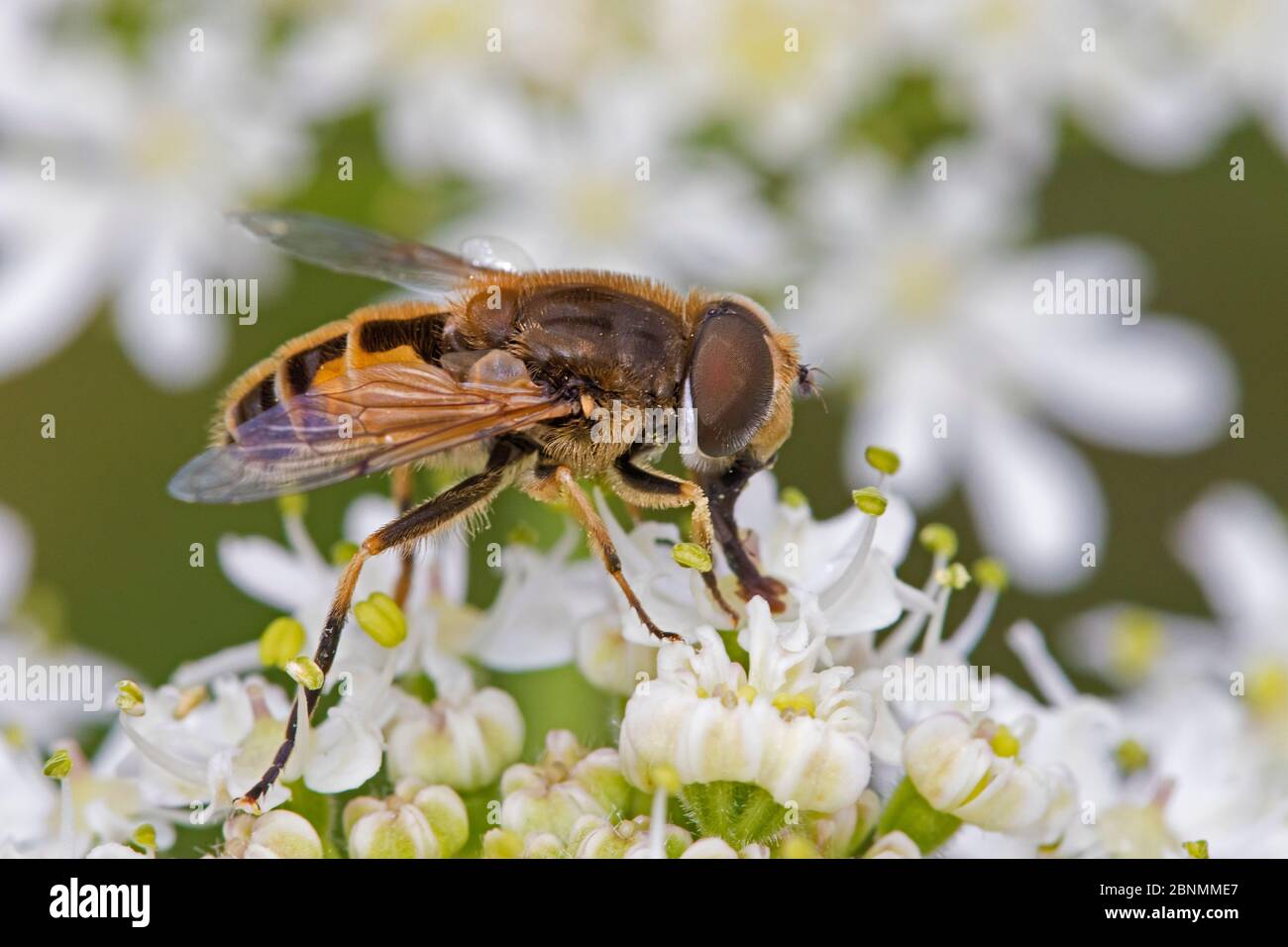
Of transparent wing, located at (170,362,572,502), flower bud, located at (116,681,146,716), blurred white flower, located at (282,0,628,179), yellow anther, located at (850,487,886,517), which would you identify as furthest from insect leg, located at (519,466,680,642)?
blurred white flower, located at (282,0,628,179)

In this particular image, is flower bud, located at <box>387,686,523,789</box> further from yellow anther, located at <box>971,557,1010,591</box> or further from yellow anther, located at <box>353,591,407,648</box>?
yellow anther, located at <box>971,557,1010,591</box>

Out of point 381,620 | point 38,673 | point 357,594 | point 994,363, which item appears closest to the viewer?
point 381,620

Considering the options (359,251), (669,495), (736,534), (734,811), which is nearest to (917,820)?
(734,811)

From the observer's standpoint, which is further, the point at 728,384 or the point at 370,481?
the point at 370,481

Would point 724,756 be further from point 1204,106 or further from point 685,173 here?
point 1204,106

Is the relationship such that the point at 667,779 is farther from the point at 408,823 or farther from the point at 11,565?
the point at 11,565
